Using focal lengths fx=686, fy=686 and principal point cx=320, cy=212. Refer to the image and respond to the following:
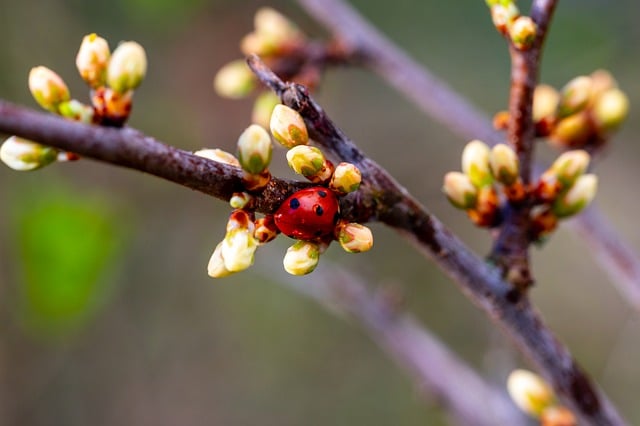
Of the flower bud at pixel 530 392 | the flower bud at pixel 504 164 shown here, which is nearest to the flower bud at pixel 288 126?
the flower bud at pixel 504 164

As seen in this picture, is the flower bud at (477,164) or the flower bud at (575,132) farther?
the flower bud at (575,132)

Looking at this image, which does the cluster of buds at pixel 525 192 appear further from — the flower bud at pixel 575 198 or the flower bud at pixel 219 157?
the flower bud at pixel 219 157

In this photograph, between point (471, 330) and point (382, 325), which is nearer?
point (382, 325)

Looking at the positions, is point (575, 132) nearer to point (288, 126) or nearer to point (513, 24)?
point (513, 24)

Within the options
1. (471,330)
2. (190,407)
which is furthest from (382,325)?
(190,407)

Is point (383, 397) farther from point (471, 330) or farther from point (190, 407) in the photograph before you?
point (190, 407)
